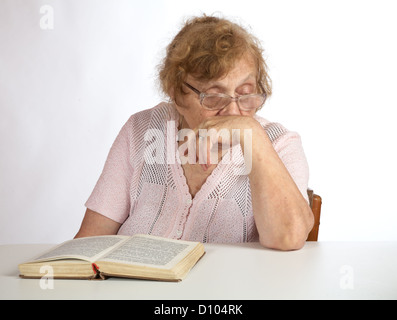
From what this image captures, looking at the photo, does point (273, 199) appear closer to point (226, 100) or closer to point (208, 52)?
point (226, 100)

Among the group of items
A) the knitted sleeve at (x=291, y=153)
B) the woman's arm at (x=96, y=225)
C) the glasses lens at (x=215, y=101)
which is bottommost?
the woman's arm at (x=96, y=225)

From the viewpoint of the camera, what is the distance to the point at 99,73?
3.28 metres

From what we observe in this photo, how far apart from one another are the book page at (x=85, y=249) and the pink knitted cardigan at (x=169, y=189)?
352 millimetres

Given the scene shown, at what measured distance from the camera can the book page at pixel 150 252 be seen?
1216mm

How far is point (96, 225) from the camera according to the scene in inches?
73.4

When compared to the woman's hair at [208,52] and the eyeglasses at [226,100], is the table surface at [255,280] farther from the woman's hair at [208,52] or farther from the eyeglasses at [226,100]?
the woman's hair at [208,52]

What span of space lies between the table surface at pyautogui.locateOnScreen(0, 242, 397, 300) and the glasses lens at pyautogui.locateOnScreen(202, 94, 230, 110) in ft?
1.56

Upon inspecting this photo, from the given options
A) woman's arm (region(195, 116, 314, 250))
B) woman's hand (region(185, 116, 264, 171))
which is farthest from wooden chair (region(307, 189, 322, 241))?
woman's hand (region(185, 116, 264, 171))

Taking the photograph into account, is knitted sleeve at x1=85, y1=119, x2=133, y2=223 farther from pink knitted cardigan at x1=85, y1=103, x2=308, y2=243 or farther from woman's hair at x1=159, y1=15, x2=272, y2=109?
woman's hair at x1=159, y1=15, x2=272, y2=109

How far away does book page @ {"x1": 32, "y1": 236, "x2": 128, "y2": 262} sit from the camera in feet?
4.11

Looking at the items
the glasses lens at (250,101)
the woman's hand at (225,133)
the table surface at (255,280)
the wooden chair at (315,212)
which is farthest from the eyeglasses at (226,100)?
the table surface at (255,280)

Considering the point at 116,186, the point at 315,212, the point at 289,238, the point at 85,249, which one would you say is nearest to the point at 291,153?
the point at 315,212

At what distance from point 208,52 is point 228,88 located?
0.14m
